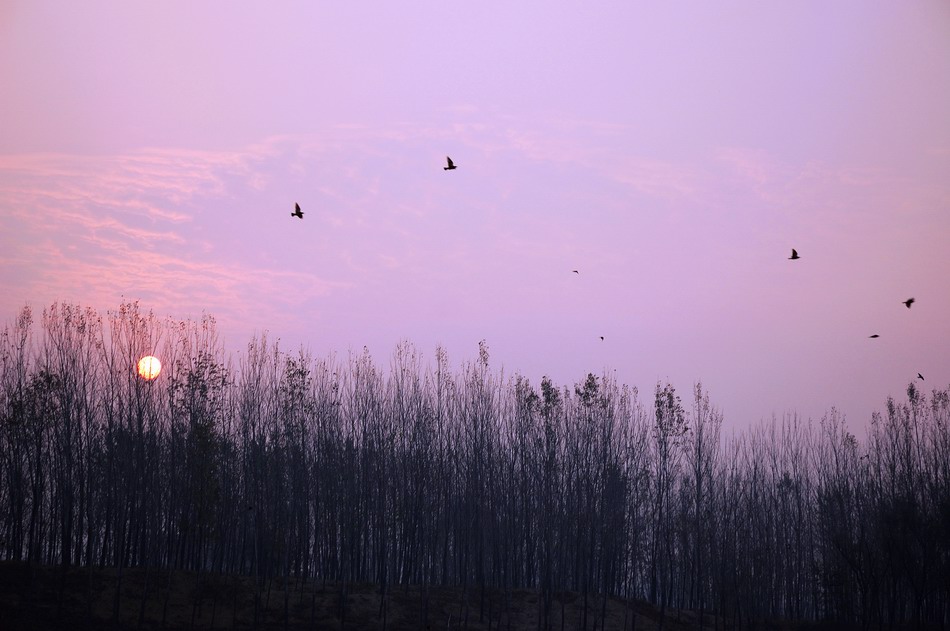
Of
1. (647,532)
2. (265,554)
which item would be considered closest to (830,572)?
(647,532)

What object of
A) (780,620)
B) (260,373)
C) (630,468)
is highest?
(260,373)

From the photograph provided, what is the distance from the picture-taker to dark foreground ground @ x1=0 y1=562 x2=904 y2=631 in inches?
1058

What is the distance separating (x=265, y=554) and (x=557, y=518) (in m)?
11.9

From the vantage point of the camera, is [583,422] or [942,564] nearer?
[942,564]

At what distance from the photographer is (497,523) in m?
36.5

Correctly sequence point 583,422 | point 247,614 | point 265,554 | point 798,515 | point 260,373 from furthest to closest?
point 798,515, point 583,422, point 260,373, point 265,554, point 247,614

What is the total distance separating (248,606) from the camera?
30.5 meters

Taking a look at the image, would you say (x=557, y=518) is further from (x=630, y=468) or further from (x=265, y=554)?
(x=265, y=554)

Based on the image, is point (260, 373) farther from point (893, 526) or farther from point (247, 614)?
point (893, 526)

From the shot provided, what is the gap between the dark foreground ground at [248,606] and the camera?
2688cm

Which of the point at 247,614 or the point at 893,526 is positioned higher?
the point at 893,526

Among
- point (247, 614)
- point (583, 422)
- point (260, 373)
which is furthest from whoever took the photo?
point (583, 422)

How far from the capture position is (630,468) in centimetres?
3953

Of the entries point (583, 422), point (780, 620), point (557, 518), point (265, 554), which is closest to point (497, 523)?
point (557, 518)
